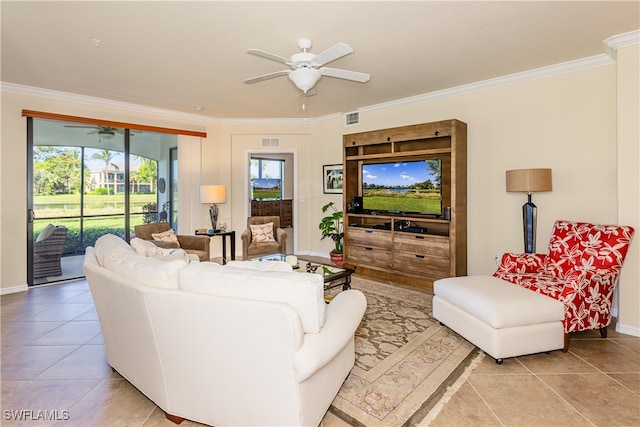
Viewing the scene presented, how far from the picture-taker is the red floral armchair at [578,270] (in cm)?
265

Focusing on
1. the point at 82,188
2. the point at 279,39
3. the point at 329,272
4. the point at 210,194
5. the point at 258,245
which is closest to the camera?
the point at 279,39

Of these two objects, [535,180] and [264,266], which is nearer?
[264,266]

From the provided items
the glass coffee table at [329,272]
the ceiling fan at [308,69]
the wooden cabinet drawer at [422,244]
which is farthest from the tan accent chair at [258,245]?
the ceiling fan at [308,69]

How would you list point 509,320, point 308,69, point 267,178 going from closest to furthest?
point 509,320
point 308,69
point 267,178

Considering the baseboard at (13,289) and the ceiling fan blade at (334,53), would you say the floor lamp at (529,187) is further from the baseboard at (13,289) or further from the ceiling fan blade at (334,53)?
the baseboard at (13,289)

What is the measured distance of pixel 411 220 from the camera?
15.4 feet

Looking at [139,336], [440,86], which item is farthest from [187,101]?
[139,336]

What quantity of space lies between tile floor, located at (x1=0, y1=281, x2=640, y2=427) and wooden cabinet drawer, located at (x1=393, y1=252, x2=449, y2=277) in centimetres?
151

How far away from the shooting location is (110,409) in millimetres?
1995

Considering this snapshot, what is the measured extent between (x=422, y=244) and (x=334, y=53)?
110 inches

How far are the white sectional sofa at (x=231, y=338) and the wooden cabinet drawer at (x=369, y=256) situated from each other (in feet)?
9.50

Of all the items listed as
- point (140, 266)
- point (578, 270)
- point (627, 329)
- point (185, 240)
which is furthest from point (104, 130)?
point (627, 329)

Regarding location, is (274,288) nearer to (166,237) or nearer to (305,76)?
(305,76)

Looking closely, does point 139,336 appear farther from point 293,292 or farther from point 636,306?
point 636,306
